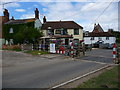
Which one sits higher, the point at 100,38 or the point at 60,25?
the point at 60,25

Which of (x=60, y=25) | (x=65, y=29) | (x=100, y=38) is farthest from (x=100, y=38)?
(x=60, y=25)

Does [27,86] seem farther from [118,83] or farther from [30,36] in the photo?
[30,36]

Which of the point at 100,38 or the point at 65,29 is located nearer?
the point at 65,29

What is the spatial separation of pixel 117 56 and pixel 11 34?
33.8 meters

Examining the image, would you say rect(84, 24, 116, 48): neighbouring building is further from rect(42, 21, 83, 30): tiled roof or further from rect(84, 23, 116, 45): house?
rect(42, 21, 83, 30): tiled roof

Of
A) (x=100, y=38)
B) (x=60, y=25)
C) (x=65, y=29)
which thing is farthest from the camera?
(x=100, y=38)

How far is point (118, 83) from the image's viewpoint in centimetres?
617

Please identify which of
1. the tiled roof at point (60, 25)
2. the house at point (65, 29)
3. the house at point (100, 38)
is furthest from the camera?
the house at point (100, 38)

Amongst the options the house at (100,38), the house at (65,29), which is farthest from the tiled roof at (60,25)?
the house at (100,38)

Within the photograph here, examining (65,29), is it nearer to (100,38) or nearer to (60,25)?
(60,25)

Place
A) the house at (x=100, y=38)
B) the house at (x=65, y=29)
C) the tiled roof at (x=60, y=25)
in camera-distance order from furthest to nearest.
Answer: the house at (x=100, y=38) < the tiled roof at (x=60, y=25) < the house at (x=65, y=29)

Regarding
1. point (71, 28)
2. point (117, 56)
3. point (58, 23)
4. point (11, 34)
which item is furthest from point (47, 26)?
point (117, 56)

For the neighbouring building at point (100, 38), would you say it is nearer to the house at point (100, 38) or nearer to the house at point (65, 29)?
the house at point (100, 38)

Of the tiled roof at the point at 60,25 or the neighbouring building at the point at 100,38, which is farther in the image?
the neighbouring building at the point at 100,38
